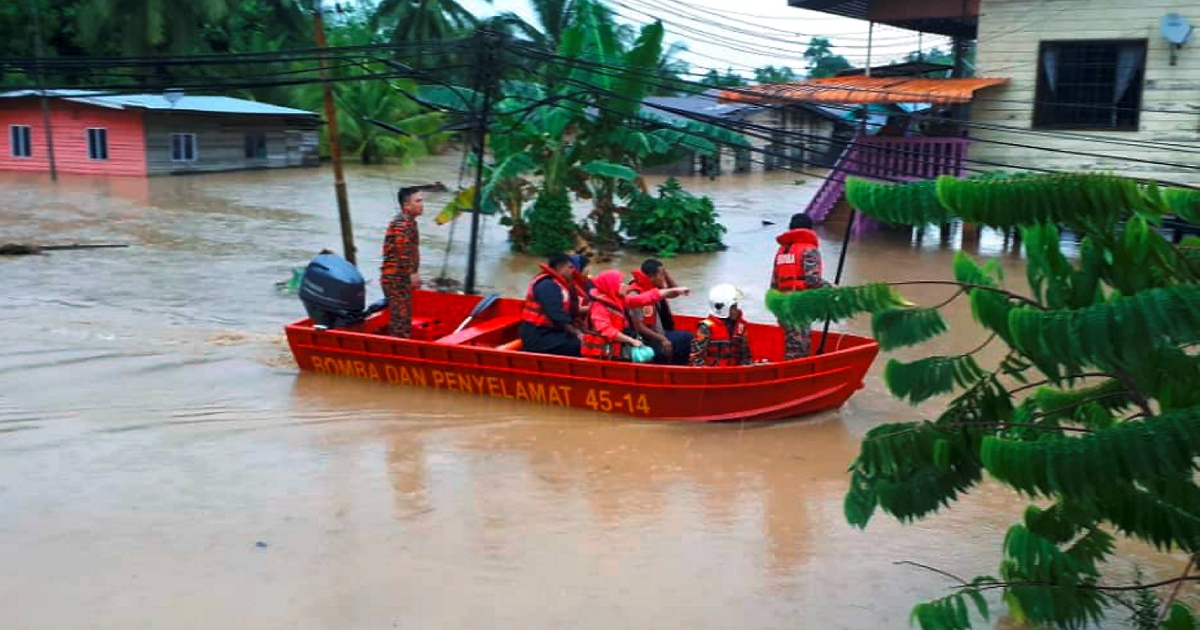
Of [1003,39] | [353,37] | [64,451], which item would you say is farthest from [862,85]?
[353,37]

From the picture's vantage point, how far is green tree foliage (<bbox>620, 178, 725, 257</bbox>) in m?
20.6

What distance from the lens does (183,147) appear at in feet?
102

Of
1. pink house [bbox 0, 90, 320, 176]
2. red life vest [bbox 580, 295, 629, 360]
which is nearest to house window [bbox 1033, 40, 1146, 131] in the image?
red life vest [bbox 580, 295, 629, 360]

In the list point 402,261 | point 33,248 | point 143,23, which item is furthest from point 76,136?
point 402,261

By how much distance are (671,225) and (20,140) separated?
19928 millimetres

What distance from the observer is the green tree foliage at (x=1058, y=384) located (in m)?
3.60

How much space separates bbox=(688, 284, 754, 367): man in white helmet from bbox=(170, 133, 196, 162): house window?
2468 centimetres

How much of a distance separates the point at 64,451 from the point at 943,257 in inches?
616

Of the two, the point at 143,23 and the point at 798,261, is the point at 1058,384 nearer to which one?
the point at 798,261

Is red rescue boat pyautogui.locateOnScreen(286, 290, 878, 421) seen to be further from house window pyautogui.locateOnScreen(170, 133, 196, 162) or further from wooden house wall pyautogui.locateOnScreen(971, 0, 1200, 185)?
house window pyautogui.locateOnScreen(170, 133, 196, 162)

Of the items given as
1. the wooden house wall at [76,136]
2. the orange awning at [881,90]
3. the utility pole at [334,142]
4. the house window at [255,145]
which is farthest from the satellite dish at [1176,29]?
the house window at [255,145]

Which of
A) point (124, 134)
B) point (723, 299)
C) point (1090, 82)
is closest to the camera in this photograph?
point (723, 299)

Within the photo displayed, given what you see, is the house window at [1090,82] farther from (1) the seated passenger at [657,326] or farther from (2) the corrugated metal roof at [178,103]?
(2) the corrugated metal roof at [178,103]

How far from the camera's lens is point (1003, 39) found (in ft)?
63.1
